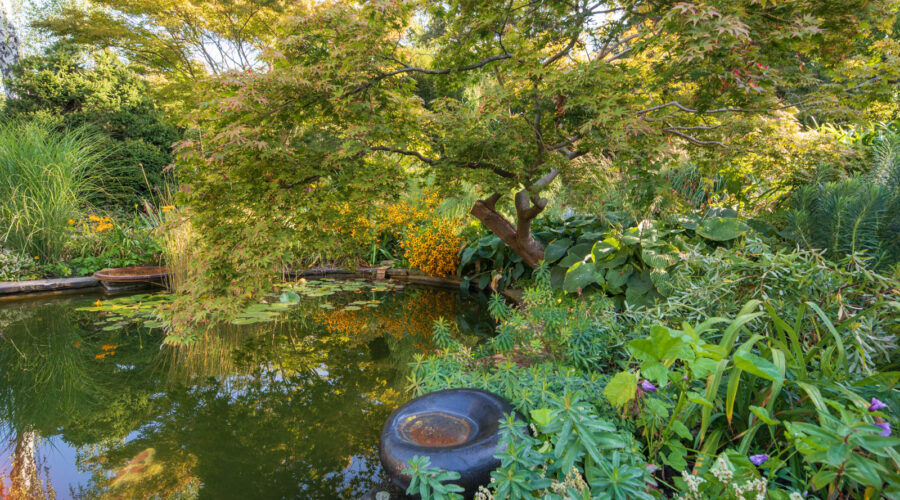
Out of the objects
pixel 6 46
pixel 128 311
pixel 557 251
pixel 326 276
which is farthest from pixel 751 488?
pixel 6 46

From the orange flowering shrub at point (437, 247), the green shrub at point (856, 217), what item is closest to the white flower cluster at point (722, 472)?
the green shrub at point (856, 217)

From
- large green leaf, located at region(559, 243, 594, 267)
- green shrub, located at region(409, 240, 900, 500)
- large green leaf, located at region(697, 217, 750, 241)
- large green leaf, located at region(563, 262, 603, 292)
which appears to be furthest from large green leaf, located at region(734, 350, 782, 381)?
large green leaf, located at region(559, 243, 594, 267)

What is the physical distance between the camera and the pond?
1.73m

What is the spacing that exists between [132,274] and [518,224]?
477cm

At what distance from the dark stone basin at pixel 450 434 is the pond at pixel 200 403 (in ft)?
1.44

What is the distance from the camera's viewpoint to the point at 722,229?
2.33 m

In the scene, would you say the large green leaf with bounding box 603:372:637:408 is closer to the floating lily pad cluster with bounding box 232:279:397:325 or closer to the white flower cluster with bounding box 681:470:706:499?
the white flower cluster with bounding box 681:470:706:499

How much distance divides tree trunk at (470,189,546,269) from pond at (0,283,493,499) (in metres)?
0.79

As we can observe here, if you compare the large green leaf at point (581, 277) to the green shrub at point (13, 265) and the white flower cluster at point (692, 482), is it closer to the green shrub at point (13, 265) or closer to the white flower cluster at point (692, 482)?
the white flower cluster at point (692, 482)

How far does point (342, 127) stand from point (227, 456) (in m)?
1.71

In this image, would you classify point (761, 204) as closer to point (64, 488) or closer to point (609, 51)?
point (609, 51)

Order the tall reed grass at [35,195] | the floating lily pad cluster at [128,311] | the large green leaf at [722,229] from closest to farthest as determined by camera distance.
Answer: the large green leaf at [722,229]
the floating lily pad cluster at [128,311]
the tall reed grass at [35,195]

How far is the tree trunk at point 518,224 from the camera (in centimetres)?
351

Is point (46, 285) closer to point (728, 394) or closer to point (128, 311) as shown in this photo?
point (128, 311)
